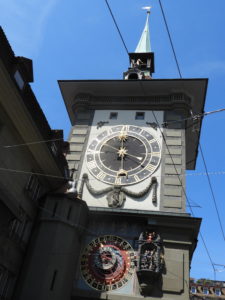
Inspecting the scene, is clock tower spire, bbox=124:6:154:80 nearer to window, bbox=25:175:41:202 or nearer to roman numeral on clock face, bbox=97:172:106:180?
roman numeral on clock face, bbox=97:172:106:180

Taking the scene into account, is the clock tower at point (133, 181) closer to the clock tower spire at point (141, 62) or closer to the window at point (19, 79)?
the clock tower spire at point (141, 62)

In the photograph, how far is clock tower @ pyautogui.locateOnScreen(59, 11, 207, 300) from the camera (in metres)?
15.2

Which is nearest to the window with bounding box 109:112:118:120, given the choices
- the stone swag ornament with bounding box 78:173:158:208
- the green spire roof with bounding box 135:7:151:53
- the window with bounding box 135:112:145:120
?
the window with bounding box 135:112:145:120

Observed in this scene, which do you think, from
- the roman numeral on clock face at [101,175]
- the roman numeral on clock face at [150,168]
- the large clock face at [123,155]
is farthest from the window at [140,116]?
the roman numeral on clock face at [101,175]

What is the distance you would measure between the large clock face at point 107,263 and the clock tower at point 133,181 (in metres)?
0.04

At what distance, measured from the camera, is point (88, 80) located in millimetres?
23406

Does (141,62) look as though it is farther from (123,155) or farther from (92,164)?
(92,164)

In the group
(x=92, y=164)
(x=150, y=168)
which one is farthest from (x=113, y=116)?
(x=150, y=168)

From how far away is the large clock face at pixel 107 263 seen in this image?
15.4 meters

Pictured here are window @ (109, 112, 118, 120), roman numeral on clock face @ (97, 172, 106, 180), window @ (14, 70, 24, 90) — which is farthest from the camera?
window @ (109, 112, 118, 120)

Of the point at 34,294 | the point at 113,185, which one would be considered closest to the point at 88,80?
the point at 113,185

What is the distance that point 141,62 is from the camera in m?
30.0

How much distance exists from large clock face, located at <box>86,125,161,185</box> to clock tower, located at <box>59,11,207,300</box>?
58mm

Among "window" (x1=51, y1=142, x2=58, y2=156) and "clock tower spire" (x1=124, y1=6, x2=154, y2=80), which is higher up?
"clock tower spire" (x1=124, y1=6, x2=154, y2=80)
